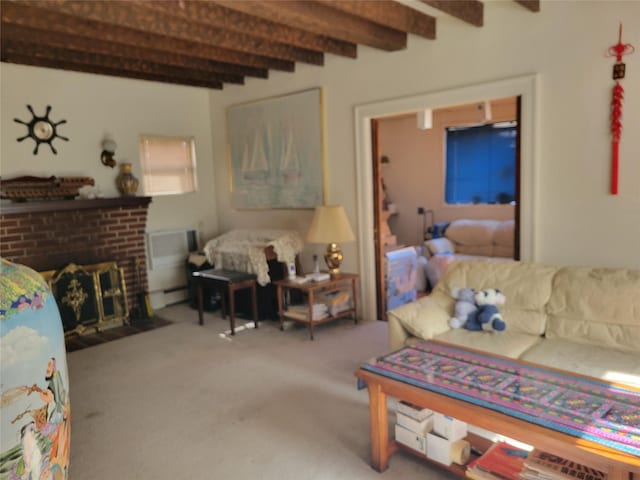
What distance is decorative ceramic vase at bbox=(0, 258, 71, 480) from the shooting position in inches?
56.2

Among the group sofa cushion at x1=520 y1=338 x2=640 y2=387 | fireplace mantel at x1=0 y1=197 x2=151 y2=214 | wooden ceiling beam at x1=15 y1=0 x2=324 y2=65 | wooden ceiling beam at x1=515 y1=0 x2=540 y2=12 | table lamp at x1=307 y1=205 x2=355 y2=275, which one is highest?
wooden ceiling beam at x1=15 y1=0 x2=324 y2=65

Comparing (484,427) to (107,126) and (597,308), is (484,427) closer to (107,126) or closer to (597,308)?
(597,308)

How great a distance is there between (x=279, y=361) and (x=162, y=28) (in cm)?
258

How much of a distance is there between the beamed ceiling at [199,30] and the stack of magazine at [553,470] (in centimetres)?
263

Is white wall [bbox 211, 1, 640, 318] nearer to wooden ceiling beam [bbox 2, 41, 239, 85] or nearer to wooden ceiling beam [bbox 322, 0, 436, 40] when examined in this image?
wooden ceiling beam [bbox 322, 0, 436, 40]

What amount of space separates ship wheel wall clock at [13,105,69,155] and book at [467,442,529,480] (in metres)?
4.43

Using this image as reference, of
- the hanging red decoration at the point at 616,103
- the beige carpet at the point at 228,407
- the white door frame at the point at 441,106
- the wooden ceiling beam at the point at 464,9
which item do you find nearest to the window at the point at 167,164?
the beige carpet at the point at 228,407

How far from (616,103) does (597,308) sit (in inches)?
52.4

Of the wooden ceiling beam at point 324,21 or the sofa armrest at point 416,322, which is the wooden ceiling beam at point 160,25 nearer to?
the wooden ceiling beam at point 324,21

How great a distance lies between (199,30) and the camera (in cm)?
352

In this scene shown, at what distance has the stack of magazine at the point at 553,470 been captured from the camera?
169 centimetres

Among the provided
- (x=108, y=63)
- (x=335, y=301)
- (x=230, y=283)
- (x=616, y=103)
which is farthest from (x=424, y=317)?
(x=108, y=63)

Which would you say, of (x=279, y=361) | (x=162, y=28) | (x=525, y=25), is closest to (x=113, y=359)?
(x=279, y=361)

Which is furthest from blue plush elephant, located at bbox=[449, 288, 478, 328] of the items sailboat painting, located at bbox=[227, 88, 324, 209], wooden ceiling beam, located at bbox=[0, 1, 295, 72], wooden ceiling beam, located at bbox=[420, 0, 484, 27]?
wooden ceiling beam, located at bbox=[0, 1, 295, 72]
